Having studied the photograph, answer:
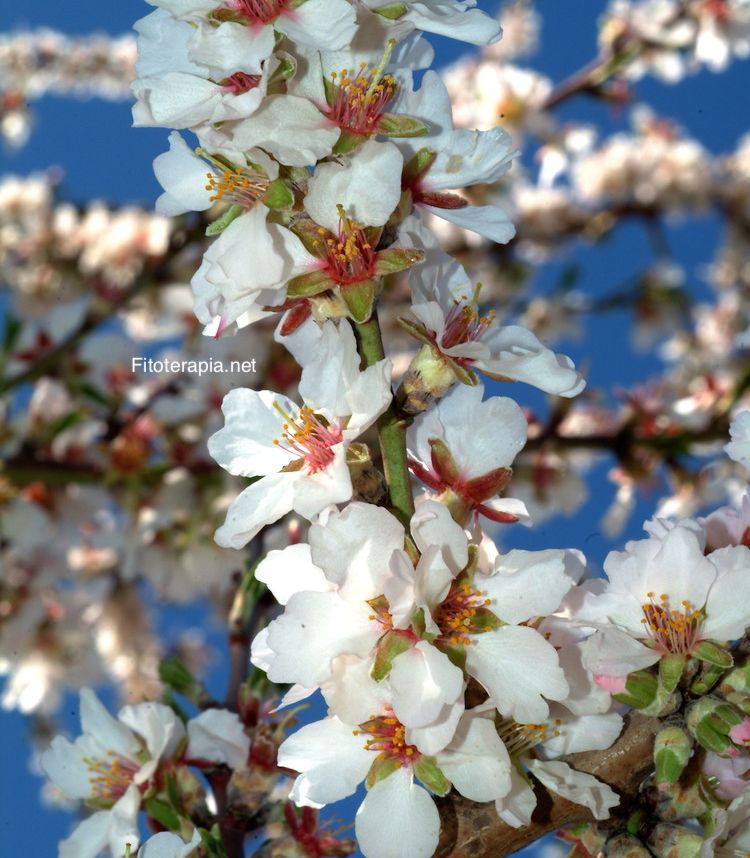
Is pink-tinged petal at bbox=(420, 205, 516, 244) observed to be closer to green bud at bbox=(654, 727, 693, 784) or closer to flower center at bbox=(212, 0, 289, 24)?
flower center at bbox=(212, 0, 289, 24)

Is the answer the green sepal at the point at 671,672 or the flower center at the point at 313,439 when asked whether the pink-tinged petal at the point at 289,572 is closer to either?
the flower center at the point at 313,439

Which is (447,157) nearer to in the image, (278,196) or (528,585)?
(278,196)

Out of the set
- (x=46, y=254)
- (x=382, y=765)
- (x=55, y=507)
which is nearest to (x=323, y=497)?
(x=382, y=765)

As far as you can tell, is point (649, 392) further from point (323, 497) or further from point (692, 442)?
point (323, 497)

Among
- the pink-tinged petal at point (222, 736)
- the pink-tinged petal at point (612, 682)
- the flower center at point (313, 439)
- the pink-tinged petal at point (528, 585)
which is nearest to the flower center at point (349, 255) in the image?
the flower center at point (313, 439)

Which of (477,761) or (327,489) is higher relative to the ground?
(327,489)

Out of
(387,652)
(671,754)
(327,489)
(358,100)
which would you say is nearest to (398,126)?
(358,100)
